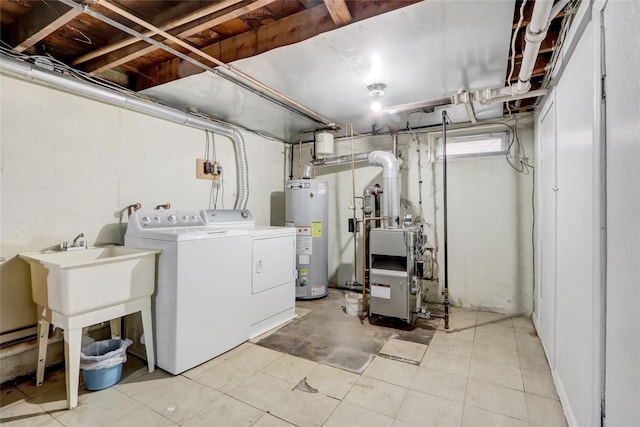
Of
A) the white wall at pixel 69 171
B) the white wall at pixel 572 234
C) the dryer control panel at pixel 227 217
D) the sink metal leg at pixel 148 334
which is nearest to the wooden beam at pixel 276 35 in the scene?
the white wall at pixel 69 171

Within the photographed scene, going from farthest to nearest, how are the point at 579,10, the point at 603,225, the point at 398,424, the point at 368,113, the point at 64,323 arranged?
the point at 368,113
the point at 64,323
the point at 398,424
the point at 579,10
the point at 603,225

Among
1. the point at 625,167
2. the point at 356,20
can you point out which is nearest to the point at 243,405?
the point at 625,167

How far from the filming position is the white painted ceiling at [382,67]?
1.73m

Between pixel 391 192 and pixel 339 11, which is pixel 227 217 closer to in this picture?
pixel 391 192

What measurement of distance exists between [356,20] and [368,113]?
176cm

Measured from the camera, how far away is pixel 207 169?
341 centimetres

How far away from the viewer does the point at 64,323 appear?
1810mm

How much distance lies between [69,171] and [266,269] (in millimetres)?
1821

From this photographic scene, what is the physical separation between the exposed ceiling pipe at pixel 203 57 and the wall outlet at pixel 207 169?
111 cm

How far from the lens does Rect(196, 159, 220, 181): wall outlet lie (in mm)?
3352

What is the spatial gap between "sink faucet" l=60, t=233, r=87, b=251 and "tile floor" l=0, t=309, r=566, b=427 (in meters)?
0.94

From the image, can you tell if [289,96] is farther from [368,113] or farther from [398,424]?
[398,424]

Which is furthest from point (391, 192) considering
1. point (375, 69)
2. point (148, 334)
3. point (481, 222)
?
point (148, 334)

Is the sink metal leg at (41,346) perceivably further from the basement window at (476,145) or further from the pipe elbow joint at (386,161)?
the basement window at (476,145)
